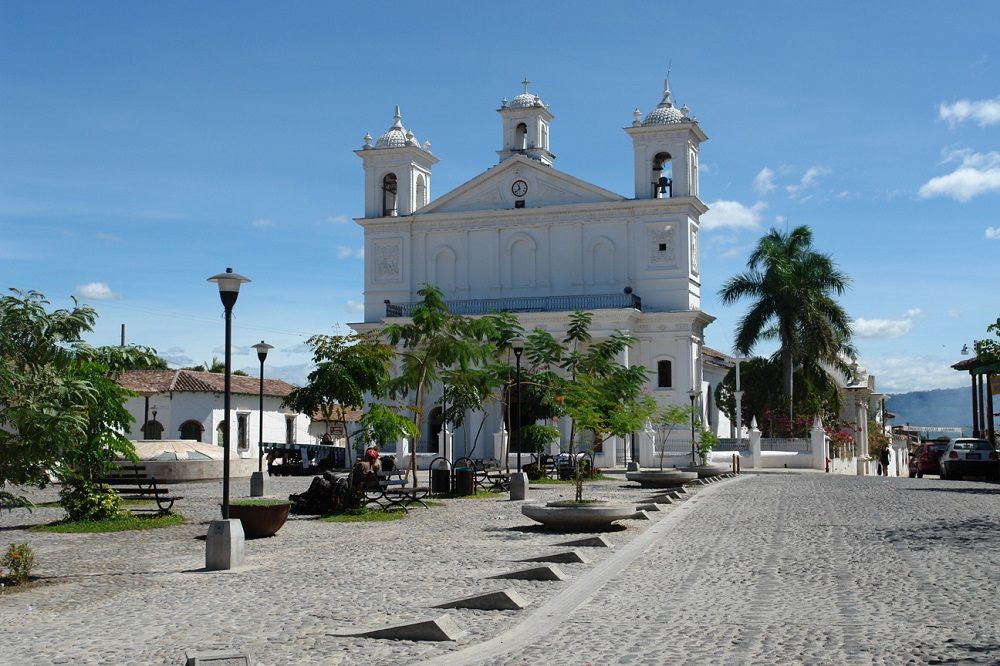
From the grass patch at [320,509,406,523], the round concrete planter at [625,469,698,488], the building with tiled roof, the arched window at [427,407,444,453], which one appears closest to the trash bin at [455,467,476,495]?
the grass patch at [320,509,406,523]

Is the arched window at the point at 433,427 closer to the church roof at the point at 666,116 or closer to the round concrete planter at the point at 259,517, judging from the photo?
the church roof at the point at 666,116

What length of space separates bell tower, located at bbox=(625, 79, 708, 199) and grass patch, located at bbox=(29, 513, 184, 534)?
39.3 m

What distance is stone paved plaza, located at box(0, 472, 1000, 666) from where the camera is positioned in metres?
7.84

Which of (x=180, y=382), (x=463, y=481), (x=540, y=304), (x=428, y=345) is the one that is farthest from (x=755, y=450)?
(x=180, y=382)

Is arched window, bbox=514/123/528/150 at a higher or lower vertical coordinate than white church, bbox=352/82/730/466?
higher

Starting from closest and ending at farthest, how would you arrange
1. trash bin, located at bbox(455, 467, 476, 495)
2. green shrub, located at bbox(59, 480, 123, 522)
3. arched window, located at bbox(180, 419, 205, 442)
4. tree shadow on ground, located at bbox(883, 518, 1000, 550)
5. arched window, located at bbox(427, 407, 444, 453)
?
tree shadow on ground, located at bbox(883, 518, 1000, 550) → green shrub, located at bbox(59, 480, 123, 522) → trash bin, located at bbox(455, 467, 476, 495) → arched window, located at bbox(427, 407, 444, 453) → arched window, located at bbox(180, 419, 205, 442)

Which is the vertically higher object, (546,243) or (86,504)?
(546,243)

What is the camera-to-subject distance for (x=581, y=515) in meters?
16.4

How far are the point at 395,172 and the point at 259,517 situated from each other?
43.9 metres

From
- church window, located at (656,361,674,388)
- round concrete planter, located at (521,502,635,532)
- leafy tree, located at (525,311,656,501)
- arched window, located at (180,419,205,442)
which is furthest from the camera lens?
arched window, located at (180,419,205,442)

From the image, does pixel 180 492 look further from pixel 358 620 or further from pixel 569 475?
pixel 358 620

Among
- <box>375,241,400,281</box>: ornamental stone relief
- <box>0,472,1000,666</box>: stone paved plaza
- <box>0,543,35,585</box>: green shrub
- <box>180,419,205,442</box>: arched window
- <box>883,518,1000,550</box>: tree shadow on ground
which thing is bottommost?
<box>0,472,1000,666</box>: stone paved plaza

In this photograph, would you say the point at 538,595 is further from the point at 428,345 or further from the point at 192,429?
the point at 192,429

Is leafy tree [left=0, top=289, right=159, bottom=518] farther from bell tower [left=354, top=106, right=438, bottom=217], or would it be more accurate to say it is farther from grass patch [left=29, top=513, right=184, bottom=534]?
bell tower [left=354, top=106, right=438, bottom=217]
